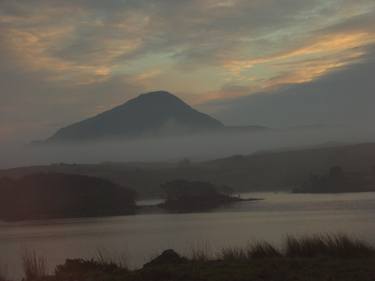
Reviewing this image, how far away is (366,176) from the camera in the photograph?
13988 cm

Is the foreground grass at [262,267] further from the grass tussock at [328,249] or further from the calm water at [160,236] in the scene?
the calm water at [160,236]

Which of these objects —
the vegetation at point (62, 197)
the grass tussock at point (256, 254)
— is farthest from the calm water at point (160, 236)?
the vegetation at point (62, 197)

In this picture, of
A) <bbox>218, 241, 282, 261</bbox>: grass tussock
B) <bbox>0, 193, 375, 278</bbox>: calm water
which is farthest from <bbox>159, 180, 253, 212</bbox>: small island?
<bbox>218, 241, 282, 261</bbox>: grass tussock

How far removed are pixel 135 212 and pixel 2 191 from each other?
22503mm

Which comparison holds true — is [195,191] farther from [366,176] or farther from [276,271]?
[276,271]

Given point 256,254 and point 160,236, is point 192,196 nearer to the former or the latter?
point 160,236

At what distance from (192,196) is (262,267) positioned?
113 metres

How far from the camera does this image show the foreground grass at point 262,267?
962cm

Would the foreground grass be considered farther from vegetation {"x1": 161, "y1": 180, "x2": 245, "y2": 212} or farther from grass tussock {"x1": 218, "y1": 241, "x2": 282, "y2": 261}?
vegetation {"x1": 161, "y1": 180, "x2": 245, "y2": 212}

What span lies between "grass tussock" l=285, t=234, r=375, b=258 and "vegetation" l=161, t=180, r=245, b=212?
335 ft

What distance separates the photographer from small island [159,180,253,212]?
117969 mm

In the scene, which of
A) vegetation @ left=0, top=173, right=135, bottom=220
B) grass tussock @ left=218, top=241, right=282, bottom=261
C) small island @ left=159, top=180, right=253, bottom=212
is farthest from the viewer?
small island @ left=159, top=180, right=253, bottom=212

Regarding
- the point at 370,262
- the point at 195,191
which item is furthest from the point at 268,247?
the point at 195,191

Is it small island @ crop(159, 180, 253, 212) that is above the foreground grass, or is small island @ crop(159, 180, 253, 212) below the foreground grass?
below
